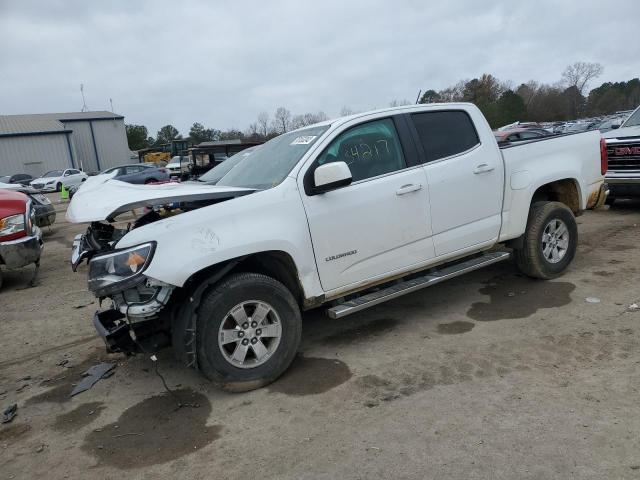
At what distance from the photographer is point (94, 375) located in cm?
409

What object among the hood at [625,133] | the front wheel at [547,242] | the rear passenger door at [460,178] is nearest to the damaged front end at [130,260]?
the rear passenger door at [460,178]

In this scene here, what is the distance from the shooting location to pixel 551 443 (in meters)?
2.69

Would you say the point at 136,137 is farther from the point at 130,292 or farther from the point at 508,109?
the point at 130,292

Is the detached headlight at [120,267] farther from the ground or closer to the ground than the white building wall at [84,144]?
closer to the ground

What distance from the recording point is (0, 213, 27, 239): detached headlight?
6.32 m

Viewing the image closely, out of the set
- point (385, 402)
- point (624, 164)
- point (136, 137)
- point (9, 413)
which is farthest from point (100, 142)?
point (385, 402)

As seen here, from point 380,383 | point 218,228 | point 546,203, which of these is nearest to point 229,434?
point 380,383

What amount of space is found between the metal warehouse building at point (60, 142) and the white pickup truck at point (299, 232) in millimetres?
49975

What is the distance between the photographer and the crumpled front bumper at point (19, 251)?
634 centimetres

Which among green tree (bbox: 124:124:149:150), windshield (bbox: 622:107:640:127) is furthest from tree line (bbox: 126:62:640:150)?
windshield (bbox: 622:107:640:127)

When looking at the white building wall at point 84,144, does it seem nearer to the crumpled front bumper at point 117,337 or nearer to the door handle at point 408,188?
the crumpled front bumper at point 117,337

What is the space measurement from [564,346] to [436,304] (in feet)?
4.67

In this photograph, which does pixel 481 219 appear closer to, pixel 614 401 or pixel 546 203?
pixel 546 203

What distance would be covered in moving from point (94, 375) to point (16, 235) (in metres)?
3.39
